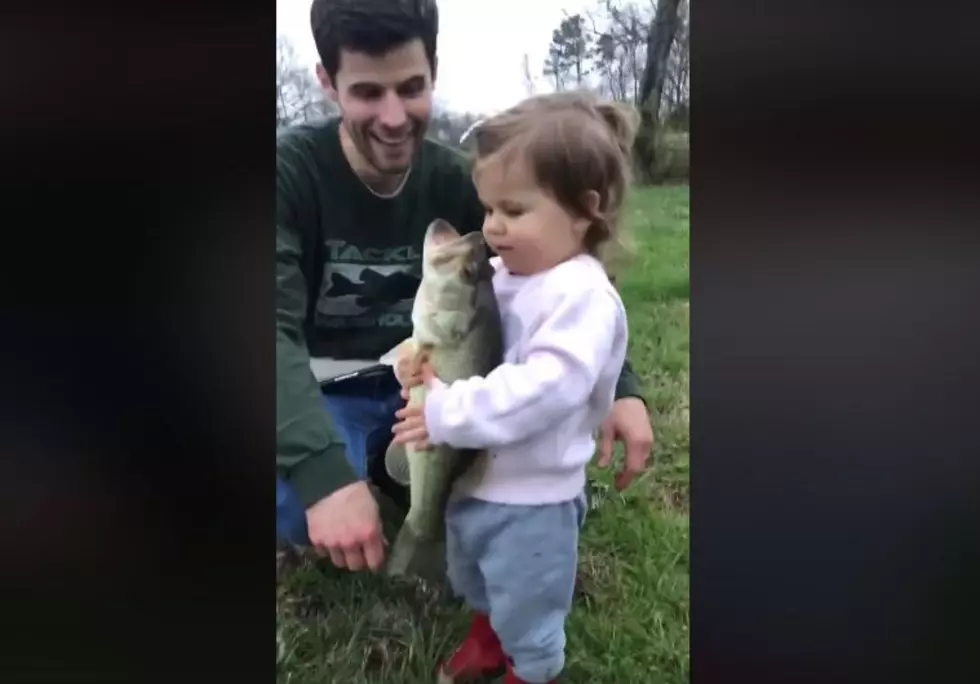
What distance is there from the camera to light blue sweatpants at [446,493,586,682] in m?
1.17

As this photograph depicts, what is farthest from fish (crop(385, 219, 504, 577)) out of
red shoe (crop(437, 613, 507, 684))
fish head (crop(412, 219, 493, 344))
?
red shoe (crop(437, 613, 507, 684))

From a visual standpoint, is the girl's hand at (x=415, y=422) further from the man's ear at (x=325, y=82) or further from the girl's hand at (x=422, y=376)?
the man's ear at (x=325, y=82)

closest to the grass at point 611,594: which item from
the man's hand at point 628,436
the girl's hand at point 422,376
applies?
the man's hand at point 628,436

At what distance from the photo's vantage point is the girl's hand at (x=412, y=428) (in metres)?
1.18

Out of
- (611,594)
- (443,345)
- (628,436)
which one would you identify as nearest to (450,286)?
(443,345)

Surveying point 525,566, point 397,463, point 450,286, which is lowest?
point 525,566

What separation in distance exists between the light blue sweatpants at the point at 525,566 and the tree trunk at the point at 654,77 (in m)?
0.43

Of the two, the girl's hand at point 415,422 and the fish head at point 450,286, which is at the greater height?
the fish head at point 450,286

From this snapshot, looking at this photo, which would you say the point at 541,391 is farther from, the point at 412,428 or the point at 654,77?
the point at 654,77

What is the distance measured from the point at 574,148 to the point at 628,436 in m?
0.35

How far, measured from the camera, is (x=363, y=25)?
1.18 metres

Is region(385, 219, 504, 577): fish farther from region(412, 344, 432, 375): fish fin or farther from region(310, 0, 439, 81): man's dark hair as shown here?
region(310, 0, 439, 81): man's dark hair
